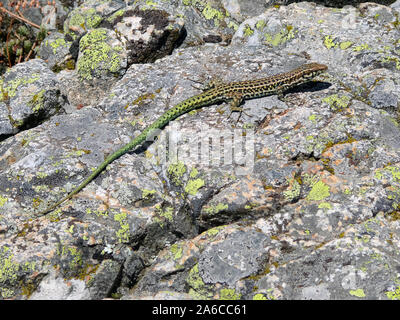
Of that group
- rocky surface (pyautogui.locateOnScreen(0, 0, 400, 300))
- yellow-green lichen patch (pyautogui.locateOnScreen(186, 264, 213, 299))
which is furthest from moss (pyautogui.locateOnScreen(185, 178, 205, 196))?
yellow-green lichen patch (pyautogui.locateOnScreen(186, 264, 213, 299))

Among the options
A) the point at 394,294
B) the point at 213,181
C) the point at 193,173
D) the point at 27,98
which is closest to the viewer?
the point at 394,294

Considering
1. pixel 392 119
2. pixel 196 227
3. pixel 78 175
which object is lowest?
pixel 196 227

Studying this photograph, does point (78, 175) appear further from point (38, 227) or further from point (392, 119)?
point (392, 119)

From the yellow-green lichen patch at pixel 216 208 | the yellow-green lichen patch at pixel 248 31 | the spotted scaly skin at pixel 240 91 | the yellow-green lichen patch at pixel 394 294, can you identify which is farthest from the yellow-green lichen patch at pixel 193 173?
the yellow-green lichen patch at pixel 248 31

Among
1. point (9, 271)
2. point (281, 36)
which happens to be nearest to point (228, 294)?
point (9, 271)

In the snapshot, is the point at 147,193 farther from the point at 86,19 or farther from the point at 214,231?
the point at 86,19

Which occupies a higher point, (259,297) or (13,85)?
(13,85)
